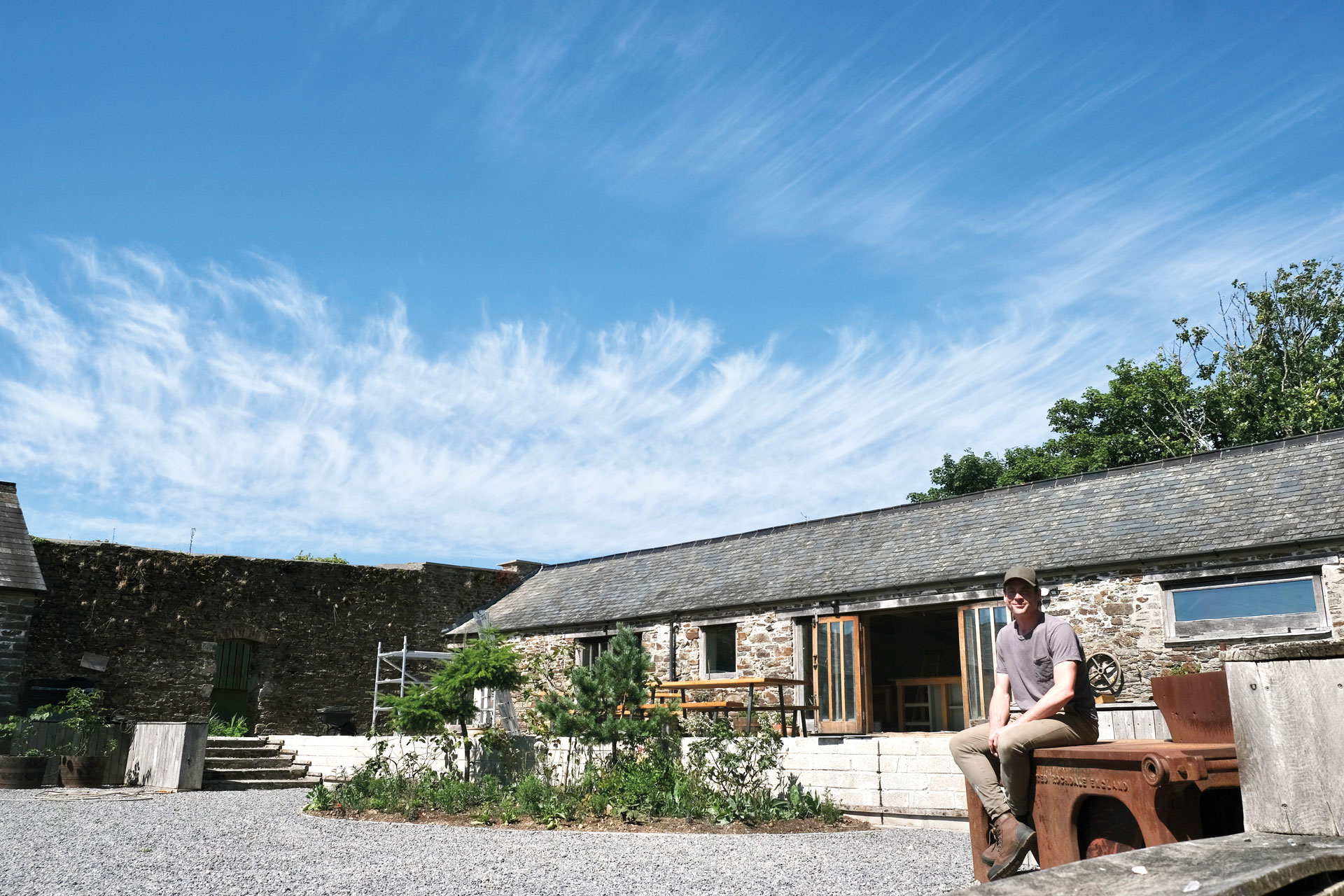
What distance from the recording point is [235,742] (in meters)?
17.4

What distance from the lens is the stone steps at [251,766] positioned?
15.6 metres

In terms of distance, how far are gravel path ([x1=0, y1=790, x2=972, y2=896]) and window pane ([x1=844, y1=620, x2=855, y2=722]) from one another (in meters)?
5.38

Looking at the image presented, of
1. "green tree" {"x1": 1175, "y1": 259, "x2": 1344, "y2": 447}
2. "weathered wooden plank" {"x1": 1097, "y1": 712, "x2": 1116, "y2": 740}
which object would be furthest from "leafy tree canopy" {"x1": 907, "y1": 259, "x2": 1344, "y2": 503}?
"weathered wooden plank" {"x1": 1097, "y1": 712, "x2": 1116, "y2": 740}

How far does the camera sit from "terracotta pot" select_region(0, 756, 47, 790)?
14.4 m

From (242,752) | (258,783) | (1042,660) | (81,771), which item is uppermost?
(1042,660)

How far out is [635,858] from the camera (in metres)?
7.86

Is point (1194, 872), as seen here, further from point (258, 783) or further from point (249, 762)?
point (249, 762)

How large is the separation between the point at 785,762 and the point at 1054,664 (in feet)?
22.5

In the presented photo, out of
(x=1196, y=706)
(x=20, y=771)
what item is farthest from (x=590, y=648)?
(x=1196, y=706)

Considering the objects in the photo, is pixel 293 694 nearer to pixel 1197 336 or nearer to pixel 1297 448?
pixel 1297 448

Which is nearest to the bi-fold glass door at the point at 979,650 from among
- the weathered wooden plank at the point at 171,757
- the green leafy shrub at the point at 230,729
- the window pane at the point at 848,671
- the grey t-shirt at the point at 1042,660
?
the window pane at the point at 848,671

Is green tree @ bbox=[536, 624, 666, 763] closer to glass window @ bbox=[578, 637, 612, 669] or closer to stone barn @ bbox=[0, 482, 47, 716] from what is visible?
glass window @ bbox=[578, 637, 612, 669]

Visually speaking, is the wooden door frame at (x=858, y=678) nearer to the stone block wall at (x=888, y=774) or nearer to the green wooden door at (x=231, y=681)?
the stone block wall at (x=888, y=774)

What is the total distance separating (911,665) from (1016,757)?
16141 millimetres
